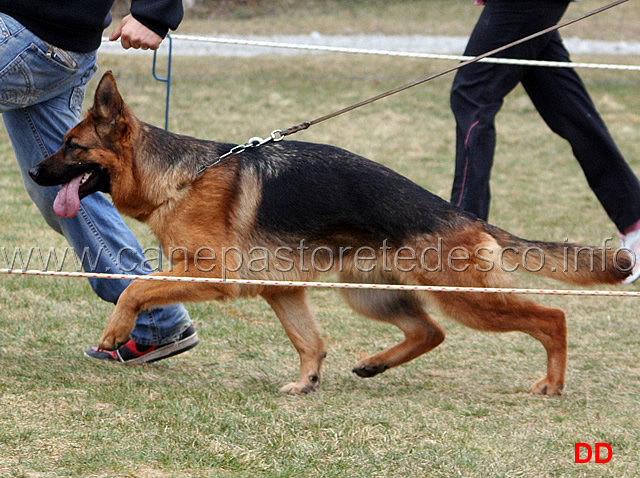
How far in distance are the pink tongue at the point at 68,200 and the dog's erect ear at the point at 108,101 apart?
30 cm

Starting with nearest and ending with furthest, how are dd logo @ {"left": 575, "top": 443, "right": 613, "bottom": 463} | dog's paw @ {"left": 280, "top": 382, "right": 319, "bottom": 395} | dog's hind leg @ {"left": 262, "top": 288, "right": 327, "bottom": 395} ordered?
dd logo @ {"left": 575, "top": 443, "right": 613, "bottom": 463} → dog's paw @ {"left": 280, "top": 382, "right": 319, "bottom": 395} → dog's hind leg @ {"left": 262, "top": 288, "right": 327, "bottom": 395}

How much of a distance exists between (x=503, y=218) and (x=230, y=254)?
408 centimetres

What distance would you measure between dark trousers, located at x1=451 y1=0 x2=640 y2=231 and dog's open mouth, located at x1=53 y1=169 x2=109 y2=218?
218 centimetres

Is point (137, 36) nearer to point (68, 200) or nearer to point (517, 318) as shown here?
point (68, 200)

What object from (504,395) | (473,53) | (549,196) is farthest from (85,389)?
(549,196)

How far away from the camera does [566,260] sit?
396 centimetres

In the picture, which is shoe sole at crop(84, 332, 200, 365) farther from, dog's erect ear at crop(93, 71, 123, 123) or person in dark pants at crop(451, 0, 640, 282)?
person in dark pants at crop(451, 0, 640, 282)

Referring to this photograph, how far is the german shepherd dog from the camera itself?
3711 mm

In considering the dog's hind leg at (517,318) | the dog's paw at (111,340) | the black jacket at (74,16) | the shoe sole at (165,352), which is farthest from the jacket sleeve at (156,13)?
the dog's hind leg at (517,318)

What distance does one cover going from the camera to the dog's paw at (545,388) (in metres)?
3.98

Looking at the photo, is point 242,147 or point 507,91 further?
point 507,91

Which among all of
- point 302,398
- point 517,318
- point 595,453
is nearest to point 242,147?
point 302,398

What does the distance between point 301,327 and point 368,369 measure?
38 centimetres

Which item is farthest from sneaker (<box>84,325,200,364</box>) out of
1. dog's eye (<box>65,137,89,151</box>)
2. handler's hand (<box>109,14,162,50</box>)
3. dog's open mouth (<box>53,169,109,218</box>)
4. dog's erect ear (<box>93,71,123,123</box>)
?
handler's hand (<box>109,14,162,50</box>)
